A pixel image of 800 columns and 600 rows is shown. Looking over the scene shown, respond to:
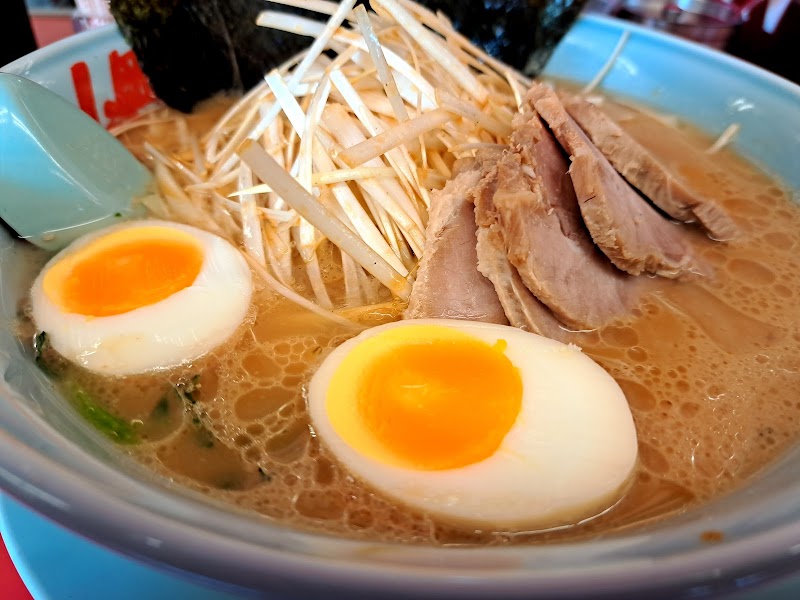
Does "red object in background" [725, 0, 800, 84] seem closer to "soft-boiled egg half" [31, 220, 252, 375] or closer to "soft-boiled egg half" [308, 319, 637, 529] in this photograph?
"soft-boiled egg half" [308, 319, 637, 529]

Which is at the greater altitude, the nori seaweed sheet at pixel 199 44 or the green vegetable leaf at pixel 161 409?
the nori seaweed sheet at pixel 199 44

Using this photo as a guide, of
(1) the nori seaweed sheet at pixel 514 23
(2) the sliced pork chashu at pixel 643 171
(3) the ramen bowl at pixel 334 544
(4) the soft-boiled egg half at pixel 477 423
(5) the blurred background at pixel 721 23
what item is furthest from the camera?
(5) the blurred background at pixel 721 23

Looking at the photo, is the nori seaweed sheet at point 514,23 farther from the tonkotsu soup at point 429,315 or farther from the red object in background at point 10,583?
the red object in background at point 10,583

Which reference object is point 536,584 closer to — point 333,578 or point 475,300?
point 333,578

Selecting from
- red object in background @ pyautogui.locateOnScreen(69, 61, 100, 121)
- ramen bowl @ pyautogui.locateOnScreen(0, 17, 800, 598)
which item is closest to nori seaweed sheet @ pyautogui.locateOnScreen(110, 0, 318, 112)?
red object in background @ pyautogui.locateOnScreen(69, 61, 100, 121)

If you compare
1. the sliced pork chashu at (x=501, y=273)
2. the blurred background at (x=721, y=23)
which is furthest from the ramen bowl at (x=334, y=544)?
the blurred background at (x=721, y=23)

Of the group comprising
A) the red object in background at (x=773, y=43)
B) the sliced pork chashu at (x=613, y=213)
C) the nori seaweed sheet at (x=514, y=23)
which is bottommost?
the sliced pork chashu at (x=613, y=213)

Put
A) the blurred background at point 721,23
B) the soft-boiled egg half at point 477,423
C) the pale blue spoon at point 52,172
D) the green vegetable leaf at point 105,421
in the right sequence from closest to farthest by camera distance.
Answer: the soft-boiled egg half at point 477,423, the green vegetable leaf at point 105,421, the pale blue spoon at point 52,172, the blurred background at point 721,23

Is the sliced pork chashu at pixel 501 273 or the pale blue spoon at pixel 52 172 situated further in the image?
the pale blue spoon at pixel 52 172
